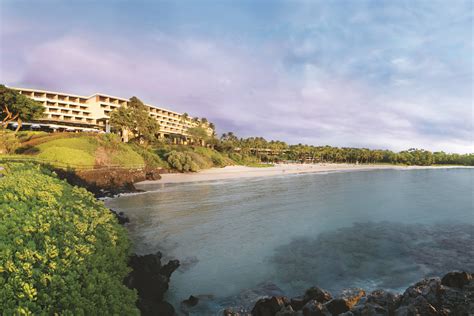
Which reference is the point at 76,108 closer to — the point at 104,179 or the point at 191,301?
the point at 104,179

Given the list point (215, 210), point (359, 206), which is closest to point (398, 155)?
point (359, 206)

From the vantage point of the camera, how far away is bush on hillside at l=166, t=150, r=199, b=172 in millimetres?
67125

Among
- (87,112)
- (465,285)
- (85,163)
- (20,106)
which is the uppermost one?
(87,112)

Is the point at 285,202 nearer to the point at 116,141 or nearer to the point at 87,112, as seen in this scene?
the point at 116,141

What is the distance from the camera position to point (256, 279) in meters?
12.9

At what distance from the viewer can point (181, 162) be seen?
222 feet

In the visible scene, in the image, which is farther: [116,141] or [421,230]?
[116,141]

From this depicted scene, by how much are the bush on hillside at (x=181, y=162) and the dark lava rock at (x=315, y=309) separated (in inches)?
2378

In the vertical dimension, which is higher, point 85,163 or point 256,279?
point 85,163

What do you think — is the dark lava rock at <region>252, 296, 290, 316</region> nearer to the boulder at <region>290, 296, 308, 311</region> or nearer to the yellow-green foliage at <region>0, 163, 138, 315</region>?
the boulder at <region>290, 296, 308, 311</region>

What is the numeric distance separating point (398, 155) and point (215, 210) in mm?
194005

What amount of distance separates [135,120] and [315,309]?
231 feet

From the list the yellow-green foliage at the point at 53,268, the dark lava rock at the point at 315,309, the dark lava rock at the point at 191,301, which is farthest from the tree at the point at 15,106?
the dark lava rock at the point at 315,309

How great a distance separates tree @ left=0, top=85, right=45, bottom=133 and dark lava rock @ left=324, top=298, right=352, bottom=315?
64400 millimetres
